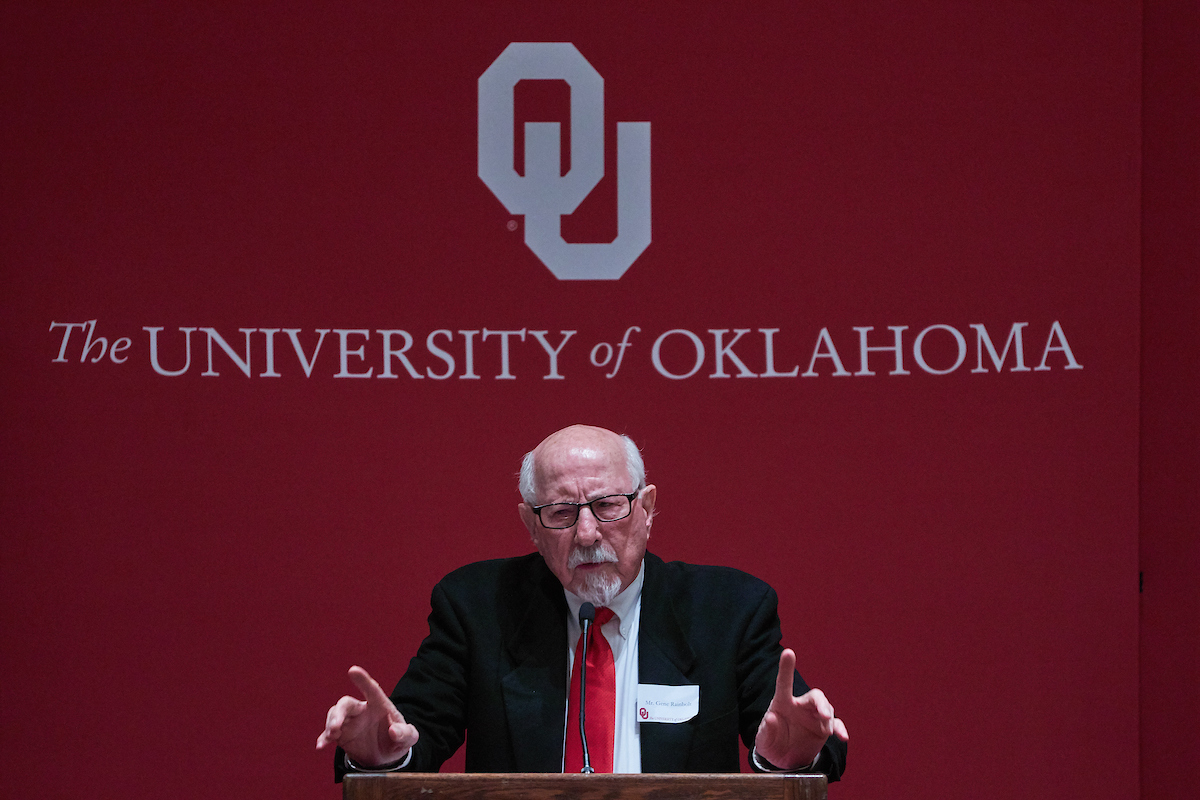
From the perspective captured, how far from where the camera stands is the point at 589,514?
81.9 inches

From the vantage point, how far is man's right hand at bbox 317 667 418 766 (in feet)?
5.63

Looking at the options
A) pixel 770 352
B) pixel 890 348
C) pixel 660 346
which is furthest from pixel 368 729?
pixel 890 348

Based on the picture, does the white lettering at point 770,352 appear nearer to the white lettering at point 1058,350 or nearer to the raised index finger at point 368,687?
the white lettering at point 1058,350

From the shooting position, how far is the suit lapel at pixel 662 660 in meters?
2.05

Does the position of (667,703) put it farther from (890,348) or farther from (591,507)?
(890,348)

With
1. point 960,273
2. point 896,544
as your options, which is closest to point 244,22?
point 960,273

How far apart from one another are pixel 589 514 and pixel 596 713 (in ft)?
1.19

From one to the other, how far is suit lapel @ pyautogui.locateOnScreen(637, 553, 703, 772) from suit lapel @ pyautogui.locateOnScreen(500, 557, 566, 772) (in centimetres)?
15

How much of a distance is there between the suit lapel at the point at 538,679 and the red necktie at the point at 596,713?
0.02 meters

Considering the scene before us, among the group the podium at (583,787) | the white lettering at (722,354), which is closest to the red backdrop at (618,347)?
the white lettering at (722,354)

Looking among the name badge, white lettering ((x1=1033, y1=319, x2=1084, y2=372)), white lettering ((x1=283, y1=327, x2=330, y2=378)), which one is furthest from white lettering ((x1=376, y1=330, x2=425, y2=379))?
white lettering ((x1=1033, y1=319, x2=1084, y2=372))

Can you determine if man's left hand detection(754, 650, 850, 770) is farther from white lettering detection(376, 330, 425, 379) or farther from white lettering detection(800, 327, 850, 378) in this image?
white lettering detection(376, 330, 425, 379)

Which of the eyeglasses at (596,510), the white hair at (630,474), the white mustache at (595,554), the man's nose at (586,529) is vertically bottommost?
the white mustache at (595,554)

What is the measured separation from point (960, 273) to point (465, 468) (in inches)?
50.7
